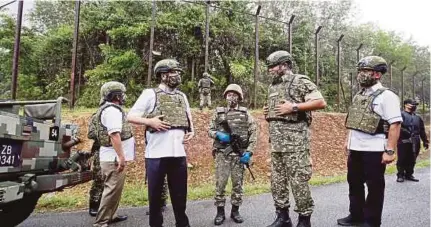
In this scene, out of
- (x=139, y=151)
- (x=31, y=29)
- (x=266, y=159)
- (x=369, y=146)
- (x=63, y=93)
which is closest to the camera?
(x=369, y=146)

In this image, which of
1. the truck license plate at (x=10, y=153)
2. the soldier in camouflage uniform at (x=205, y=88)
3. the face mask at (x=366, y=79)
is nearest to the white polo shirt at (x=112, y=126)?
the truck license plate at (x=10, y=153)

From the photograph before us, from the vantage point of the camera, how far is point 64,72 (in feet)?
63.0

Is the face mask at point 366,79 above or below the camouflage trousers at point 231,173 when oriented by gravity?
above

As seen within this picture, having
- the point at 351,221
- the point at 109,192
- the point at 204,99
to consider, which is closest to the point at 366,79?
the point at 351,221

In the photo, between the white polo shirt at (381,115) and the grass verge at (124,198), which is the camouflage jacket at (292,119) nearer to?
the white polo shirt at (381,115)

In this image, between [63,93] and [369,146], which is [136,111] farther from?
[63,93]

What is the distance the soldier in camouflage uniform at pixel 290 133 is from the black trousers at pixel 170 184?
0.97 meters

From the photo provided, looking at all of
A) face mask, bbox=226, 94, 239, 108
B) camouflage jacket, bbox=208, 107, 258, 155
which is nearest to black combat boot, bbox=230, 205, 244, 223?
camouflage jacket, bbox=208, 107, 258, 155

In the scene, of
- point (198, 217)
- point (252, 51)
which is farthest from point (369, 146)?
point (252, 51)

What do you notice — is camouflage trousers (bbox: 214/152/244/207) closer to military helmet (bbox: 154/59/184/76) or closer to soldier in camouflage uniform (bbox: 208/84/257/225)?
soldier in camouflage uniform (bbox: 208/84/257/225)

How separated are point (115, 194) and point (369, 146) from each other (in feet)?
9.15

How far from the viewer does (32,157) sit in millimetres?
3686

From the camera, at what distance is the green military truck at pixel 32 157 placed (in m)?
3.26

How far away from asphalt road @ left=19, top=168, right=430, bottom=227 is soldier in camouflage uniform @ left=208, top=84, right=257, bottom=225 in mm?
245
